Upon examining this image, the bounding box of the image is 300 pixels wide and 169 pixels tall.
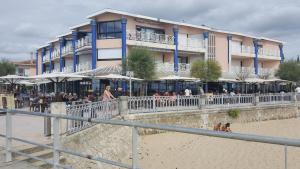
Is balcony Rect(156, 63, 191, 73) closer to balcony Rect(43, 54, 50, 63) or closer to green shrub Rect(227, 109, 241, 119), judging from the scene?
green shrub Rect(227, 109, 241, 119)

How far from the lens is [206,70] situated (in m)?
36.4

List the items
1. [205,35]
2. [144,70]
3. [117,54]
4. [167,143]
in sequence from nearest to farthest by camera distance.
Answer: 1. [167,143]
2. [144,70]
3. [117,54]
4. [205,35]

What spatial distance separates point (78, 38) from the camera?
38500mm

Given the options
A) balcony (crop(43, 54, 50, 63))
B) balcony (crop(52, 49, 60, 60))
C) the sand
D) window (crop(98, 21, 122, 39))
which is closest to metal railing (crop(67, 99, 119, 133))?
the sand

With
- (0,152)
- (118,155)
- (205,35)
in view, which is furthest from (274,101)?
(0,152)

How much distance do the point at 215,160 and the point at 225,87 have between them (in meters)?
30.0

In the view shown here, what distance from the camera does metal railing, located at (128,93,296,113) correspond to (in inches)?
834

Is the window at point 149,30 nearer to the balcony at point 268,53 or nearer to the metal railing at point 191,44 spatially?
the metal railing at point 191,44

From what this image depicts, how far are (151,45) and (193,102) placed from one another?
12383 millimetres

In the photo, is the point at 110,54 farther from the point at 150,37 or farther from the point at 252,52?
the point at 252,52

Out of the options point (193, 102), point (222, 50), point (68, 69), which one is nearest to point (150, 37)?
point (68, 69)

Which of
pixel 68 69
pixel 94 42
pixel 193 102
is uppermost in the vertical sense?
pixel 94 42

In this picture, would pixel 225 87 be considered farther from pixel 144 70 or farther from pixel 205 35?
pixel 144 70

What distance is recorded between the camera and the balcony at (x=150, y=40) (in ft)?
114
